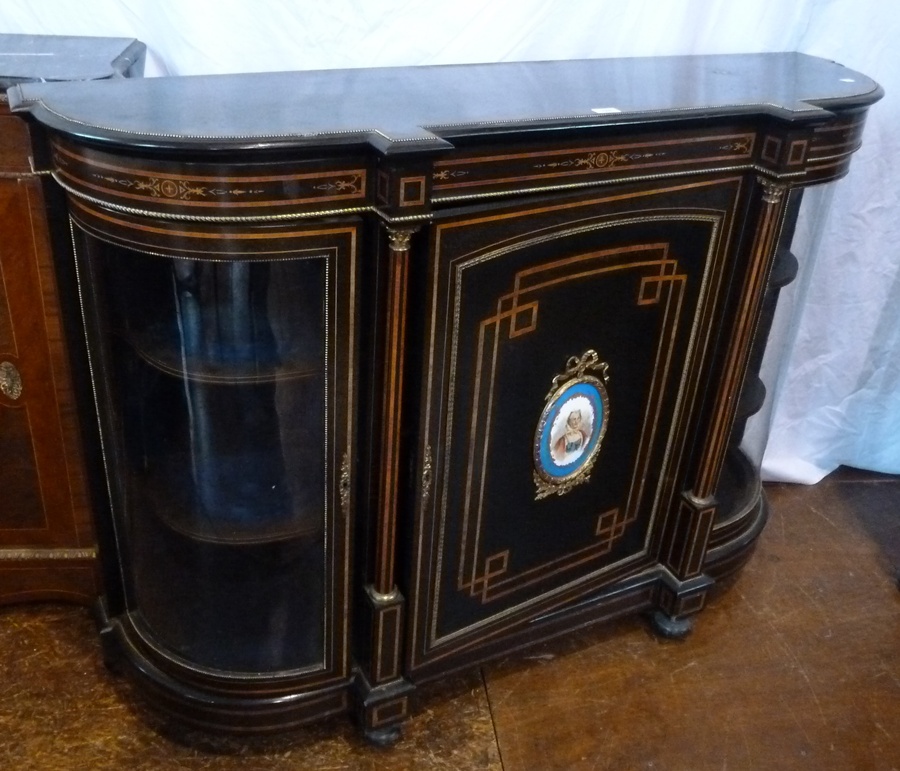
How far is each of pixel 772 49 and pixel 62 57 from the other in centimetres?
114

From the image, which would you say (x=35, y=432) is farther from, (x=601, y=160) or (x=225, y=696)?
(x=601, y=160)

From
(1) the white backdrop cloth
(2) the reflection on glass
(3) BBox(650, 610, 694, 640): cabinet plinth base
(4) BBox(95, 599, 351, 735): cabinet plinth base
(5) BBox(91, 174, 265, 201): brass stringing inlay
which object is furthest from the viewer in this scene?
(3) BBox(650, 610, 694, 640): cabinet plinth base

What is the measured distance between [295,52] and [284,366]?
58cm

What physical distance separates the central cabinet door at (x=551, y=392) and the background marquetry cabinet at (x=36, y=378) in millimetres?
512

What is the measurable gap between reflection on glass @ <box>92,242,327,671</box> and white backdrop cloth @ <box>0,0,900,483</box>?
0.51 metres

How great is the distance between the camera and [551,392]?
3.97 ft

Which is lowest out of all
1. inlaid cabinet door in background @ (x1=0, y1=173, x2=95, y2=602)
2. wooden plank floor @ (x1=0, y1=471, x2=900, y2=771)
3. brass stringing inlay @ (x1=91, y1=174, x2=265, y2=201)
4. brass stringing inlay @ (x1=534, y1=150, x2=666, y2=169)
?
wooden plank floor @ (x1=0, y1=471, x2=900, y2=771)

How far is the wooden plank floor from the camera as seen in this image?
1.30m

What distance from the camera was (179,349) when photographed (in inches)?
42.1

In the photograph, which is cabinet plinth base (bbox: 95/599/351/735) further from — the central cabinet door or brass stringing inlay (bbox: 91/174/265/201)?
brass stringing inlay (bbox: 91/174/265/201)

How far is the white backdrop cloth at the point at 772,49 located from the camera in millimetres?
1359

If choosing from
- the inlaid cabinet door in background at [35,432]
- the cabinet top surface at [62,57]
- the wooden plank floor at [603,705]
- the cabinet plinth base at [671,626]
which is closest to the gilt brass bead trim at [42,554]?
the inlaid cabinet door in background at [35,432]

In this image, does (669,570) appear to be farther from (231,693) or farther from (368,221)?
(368,221)

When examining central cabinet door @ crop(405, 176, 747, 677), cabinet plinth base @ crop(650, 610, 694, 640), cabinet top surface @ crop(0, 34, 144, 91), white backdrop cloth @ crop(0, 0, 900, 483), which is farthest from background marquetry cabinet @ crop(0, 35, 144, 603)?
cabinet plinth base @ crop(650, 610, 694, 640)
